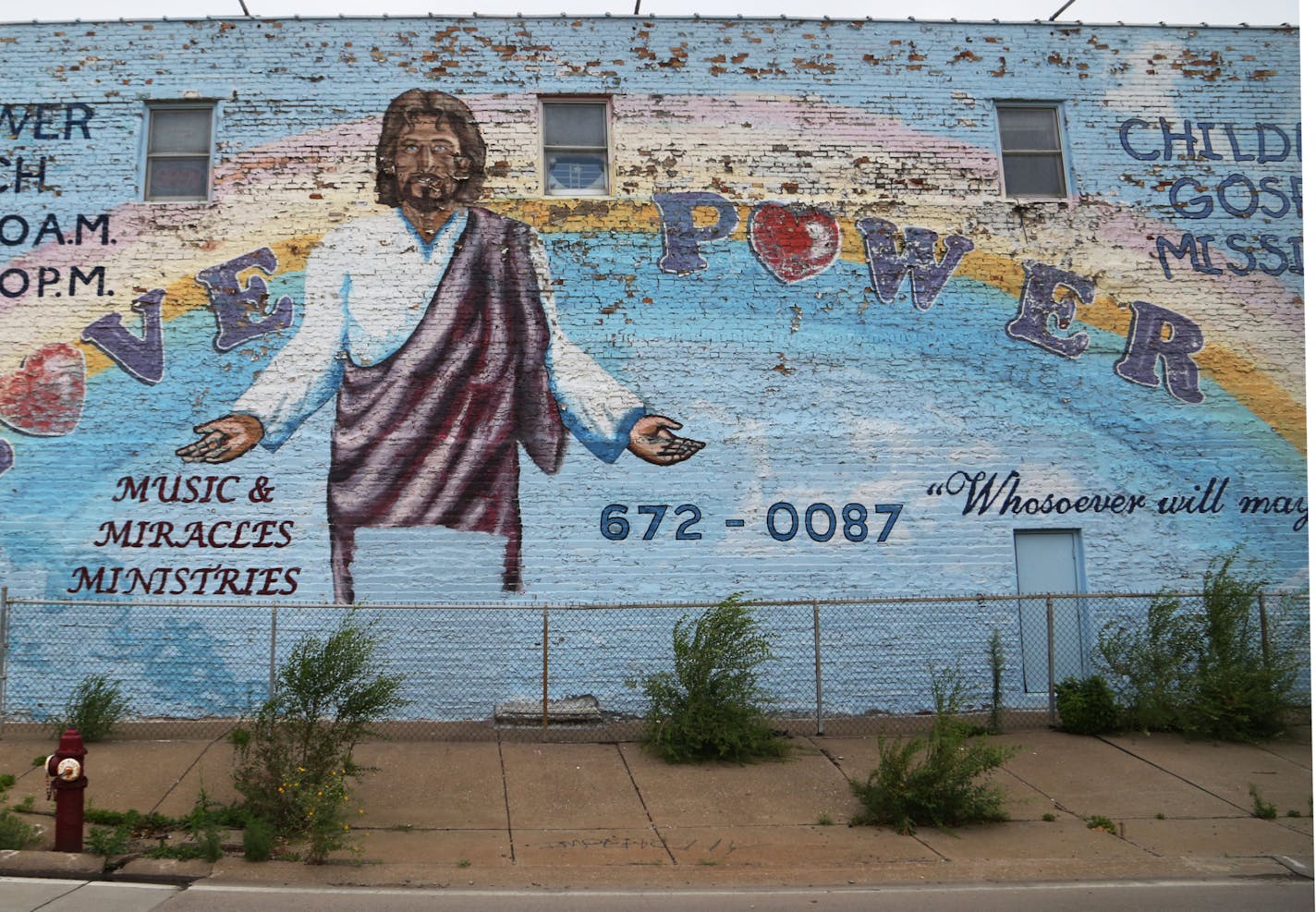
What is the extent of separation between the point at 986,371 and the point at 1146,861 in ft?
20.7

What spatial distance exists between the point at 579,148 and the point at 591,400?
3115mm

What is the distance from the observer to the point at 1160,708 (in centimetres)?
1149

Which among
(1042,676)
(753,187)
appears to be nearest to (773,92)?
(753,187)

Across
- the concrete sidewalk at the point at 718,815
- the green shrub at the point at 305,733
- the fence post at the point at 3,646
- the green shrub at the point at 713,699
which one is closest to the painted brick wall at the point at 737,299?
the fence post at the point at 3,646

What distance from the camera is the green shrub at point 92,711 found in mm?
10727

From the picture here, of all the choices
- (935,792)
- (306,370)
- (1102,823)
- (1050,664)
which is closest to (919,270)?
(1050,664)

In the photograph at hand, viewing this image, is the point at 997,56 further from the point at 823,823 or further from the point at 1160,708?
the point at 823,823

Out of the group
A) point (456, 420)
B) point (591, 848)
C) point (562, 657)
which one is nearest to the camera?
point (591, 848)

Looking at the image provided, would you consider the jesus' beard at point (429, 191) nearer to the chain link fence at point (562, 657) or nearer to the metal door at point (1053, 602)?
the chain link fence at point (562, 657)

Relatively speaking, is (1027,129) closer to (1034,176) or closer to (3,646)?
(1034,176)

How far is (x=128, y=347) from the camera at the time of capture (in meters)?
12.4

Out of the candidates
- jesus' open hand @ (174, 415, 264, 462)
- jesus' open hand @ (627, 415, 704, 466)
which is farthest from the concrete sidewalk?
jesus' open hand @ (627, 415, 704, 466)

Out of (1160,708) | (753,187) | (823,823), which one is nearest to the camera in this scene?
(823,823)

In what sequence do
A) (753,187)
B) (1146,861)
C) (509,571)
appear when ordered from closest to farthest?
1. (1146,861)
2. (509,571)
3. (753,187)
